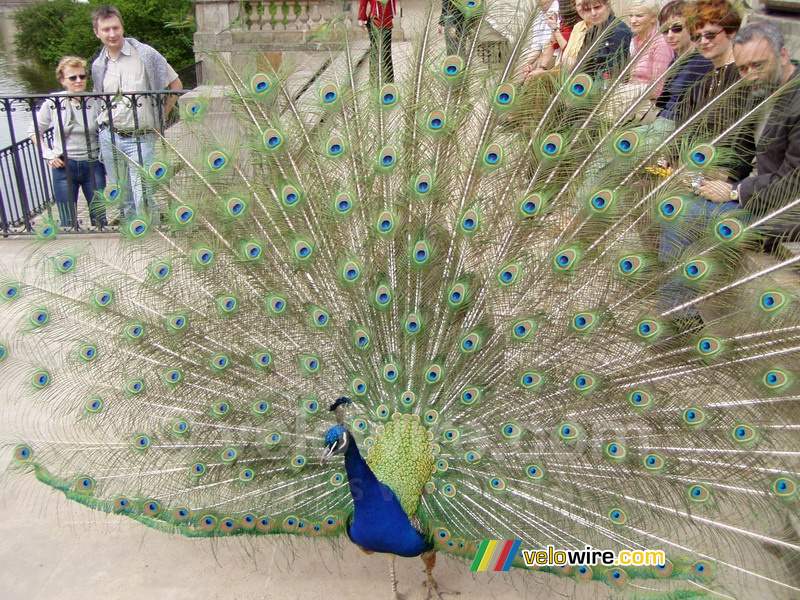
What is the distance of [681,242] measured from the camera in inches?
120

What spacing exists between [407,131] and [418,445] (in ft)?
4.44

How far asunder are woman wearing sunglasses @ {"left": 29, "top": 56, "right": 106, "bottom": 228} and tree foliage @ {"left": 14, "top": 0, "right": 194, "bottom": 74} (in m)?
8.93

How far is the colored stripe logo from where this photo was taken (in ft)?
10.1

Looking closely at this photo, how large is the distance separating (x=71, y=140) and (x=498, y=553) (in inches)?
221

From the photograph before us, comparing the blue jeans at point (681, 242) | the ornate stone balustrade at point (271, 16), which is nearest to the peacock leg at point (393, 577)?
the blue jeans at point (681, 242)

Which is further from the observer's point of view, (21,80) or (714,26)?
(21,80)

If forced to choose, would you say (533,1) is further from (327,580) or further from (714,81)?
(327,580)

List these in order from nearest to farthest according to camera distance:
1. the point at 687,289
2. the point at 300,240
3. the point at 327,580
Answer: the point at 687,289 → the point at 300,240 → the point at 327,580

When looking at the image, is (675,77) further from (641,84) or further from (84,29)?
(84,29)

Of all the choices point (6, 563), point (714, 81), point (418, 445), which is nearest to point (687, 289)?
point (714, 81)

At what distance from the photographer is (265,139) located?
10.7 ft

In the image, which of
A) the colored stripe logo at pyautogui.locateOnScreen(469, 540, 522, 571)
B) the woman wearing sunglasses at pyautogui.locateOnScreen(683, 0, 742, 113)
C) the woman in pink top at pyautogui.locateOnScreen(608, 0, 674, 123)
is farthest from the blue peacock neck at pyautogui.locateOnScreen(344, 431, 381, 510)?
the woman wearing sunglasses at pyautogui.locateOnScreen(683, 0, 742, 113)

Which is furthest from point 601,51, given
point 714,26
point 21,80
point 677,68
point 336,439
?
point 21,80

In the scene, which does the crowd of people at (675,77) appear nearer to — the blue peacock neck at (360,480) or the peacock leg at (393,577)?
the blue peacock neck at (360,480)
